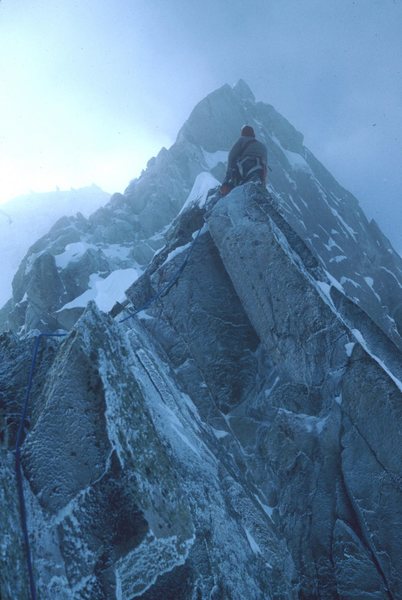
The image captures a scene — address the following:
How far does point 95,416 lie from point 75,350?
119 cm

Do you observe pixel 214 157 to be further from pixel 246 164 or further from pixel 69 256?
pixel 246 164

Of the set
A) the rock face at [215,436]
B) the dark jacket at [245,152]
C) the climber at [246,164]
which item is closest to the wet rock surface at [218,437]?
the rock face at [215,436]

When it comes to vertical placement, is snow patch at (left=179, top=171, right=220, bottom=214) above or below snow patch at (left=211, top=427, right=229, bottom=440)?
above

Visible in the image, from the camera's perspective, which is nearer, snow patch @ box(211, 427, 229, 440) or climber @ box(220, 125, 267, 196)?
snow patch @ box(211, 427, 229, 440)

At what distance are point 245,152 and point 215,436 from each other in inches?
393

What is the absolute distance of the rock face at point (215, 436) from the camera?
4.86 m

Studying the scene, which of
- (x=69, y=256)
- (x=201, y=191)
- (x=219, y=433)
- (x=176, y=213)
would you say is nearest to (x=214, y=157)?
(x=176, y=213)

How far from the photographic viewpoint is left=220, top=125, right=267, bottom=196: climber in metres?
12.8

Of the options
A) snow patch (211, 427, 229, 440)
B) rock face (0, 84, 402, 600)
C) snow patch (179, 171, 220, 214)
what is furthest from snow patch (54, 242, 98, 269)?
snow patch (211, 427, 229, 440)

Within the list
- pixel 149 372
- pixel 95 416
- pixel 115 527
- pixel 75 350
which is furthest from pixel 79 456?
pixel 149 372

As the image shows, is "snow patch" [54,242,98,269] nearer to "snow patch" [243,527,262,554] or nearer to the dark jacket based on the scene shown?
the dark jacket

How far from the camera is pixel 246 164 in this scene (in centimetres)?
1290

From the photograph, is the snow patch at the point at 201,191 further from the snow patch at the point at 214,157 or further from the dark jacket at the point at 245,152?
the snow patch at the point at 214,157

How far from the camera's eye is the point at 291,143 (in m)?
76.1
